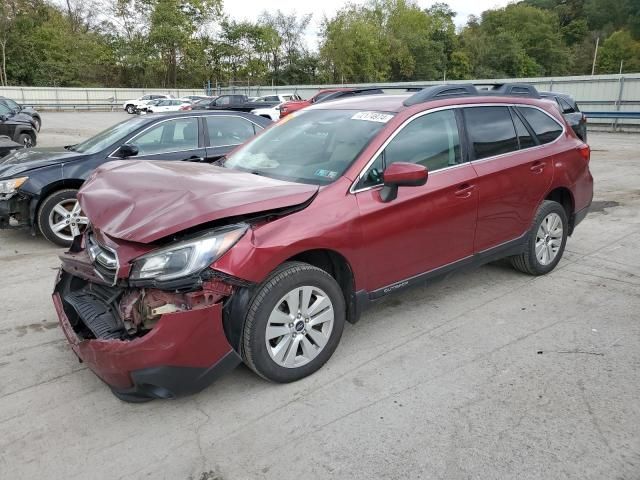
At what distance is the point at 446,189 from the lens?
3975 millimetres

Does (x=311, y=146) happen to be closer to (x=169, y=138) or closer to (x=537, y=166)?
(x=537, y=166)

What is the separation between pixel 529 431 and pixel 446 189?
5.97 ft

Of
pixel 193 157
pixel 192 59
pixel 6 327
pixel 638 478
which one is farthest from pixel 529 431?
pixel 192 59

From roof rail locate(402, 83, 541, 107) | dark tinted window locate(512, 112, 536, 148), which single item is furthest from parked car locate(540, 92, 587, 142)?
dark tinted window locate(512, 112, 536, 148)

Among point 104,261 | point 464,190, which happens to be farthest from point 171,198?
point 464,190

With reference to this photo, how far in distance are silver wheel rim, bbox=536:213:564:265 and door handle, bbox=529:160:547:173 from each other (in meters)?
0.47

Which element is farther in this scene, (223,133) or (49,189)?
(223,133)

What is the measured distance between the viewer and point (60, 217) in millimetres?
6289

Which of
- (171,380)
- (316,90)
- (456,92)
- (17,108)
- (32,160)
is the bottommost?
(171,380)

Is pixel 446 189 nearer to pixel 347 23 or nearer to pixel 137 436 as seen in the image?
pixel 137 436

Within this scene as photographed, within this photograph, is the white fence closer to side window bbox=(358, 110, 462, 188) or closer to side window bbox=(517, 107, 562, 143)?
side window bbox=(517, 107, 562, 143)

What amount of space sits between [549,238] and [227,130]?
443 cm

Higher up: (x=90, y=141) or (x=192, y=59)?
(x=192, y=59)

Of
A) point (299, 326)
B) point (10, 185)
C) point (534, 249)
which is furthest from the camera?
point (10, 185)
